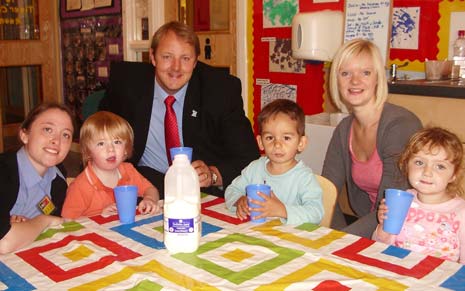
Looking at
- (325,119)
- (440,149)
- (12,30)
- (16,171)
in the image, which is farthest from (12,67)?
(440,149)

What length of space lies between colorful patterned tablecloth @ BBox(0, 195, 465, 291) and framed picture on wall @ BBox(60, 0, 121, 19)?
4.23 m

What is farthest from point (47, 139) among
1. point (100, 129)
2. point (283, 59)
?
point (283, 59)

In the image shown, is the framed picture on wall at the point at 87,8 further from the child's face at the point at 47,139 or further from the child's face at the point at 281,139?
the child's face at the point at 281,139

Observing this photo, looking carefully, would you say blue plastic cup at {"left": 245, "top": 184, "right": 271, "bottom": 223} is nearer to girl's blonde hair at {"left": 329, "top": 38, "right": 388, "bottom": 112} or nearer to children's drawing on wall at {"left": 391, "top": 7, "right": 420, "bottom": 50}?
girl's blonde hair at {"left": 329, "top": 38, "right": 388, "bottom": 112}

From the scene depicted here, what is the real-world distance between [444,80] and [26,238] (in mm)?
2367

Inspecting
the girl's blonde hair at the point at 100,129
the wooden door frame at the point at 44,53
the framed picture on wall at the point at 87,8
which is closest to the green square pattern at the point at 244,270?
the girl's blonde hair at the point at 100,129

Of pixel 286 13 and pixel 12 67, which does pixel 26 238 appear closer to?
pixel 286 13

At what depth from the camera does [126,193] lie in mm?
1482

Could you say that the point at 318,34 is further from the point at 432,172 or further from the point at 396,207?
the point at 396,207

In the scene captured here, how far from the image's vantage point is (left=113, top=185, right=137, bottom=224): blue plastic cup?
1.48 m

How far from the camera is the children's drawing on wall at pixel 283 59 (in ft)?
12.1

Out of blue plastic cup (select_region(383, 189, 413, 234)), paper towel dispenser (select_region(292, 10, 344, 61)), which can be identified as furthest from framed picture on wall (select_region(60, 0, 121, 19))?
blue plastic cup (select_region(383, 189, 413, 234))

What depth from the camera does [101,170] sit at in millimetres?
1859

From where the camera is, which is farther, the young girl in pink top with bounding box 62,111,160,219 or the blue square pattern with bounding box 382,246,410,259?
the young girl in pink top with bounding box 62,111,160,219
